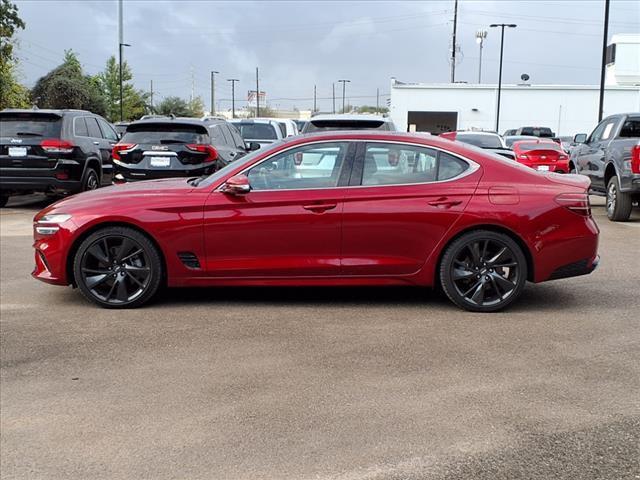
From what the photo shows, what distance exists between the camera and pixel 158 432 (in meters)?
3.85

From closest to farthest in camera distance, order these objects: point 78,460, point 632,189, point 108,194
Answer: point 78,460 → point 108,194 → point 632,189

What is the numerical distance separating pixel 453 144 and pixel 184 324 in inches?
111

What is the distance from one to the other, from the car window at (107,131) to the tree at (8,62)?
17.2 meters

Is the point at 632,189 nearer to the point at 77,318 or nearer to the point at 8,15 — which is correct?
the point at 77,318

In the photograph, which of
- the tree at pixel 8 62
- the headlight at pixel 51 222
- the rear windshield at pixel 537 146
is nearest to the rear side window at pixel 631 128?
the rear windshield at pixel 537 146

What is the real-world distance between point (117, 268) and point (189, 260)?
0.66 meters

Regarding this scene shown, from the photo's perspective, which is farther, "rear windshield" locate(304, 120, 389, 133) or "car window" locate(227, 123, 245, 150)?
"car window" locate(227, 123, 245, 150)

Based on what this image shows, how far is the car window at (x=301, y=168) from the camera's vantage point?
6.27 meters

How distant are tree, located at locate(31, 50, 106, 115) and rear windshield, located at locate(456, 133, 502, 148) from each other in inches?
1779

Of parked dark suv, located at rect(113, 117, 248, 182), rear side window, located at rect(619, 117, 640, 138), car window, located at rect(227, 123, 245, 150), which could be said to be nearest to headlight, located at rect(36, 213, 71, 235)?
parked dark suv, located at rect(113, 117, 248, 182)

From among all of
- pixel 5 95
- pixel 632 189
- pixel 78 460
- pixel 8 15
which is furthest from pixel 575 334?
pixel 5 95

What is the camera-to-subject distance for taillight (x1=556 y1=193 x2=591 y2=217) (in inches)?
243

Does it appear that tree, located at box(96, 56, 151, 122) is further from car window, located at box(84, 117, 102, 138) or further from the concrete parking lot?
the concrete parking lot

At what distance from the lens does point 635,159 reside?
460 inches
